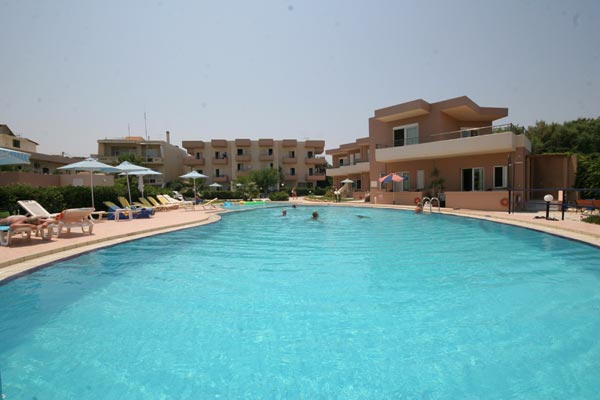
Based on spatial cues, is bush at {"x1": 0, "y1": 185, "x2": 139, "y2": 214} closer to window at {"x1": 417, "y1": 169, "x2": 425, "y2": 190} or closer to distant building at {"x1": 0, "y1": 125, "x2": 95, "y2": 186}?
distant building at {"x1": 0, "y1": 125, "x2": 95, "y2": 186}

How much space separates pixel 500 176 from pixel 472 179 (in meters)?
1.73

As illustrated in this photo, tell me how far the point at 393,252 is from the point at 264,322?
5.11 m

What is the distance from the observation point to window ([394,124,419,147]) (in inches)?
971

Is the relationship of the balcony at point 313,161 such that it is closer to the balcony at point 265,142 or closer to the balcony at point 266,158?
the balcony at point 266,158

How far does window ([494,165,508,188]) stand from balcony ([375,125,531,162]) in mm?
1122

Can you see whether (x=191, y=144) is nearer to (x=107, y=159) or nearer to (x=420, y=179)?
(x=107, y=159)

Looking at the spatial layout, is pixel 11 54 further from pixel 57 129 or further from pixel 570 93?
pixel 570 93

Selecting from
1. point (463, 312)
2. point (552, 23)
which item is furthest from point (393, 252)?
point (552, 23)

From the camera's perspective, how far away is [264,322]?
4.37 meters

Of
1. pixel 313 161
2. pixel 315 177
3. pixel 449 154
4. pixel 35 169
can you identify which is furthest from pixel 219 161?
pixel 449 154

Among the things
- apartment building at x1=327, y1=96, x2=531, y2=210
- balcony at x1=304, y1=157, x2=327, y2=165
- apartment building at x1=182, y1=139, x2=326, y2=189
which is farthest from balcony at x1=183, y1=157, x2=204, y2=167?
apartment building at x1=327, y1=96, x2=531, y2=210

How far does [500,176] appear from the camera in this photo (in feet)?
66.3

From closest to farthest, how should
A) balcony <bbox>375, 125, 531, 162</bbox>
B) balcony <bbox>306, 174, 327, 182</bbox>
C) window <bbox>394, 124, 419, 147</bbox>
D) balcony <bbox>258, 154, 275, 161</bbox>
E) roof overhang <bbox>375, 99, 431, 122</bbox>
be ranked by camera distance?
balcony <bbox>375, 125, 531, 162</bbox> → roof overhang <bbox>375, 99, 431, 122</bbox> → window <bbox>394, 124, 419, 147</bbox> → balcony <bbox>306, 174, 327, 182</bbox> → balcony <bbox>258, 154, 275, 161</bbox>

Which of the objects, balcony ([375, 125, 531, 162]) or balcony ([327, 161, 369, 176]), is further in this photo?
balcony ([327, 161, 369, 176])
